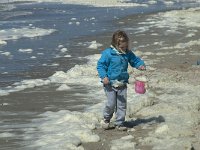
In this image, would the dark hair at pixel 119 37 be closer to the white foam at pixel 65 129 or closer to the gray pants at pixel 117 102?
the gray pants at pixel 117 102

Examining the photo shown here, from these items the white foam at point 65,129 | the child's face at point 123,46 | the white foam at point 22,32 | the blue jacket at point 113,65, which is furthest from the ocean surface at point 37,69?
the child's face at point 123,46

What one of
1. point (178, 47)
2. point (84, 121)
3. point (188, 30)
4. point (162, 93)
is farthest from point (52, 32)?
point (84, 121)

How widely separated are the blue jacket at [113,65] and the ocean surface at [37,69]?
1444mm

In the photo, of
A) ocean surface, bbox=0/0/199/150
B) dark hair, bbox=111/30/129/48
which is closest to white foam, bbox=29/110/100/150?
ocean surface, bbox=0/0/199/150

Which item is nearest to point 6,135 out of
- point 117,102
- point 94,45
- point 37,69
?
point 117,102

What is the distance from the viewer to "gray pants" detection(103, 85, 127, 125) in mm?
8461

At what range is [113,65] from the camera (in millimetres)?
8328

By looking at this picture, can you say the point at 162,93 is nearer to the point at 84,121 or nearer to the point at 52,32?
the point at 84,121

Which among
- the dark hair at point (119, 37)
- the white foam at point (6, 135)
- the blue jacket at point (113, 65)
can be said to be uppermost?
the dark hair at point (119, 37)

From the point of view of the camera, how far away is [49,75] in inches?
543

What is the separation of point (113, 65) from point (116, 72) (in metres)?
0.13

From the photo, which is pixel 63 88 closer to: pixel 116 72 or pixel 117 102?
pixel 117 102

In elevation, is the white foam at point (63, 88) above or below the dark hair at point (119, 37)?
below

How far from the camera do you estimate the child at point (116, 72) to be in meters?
8.25
